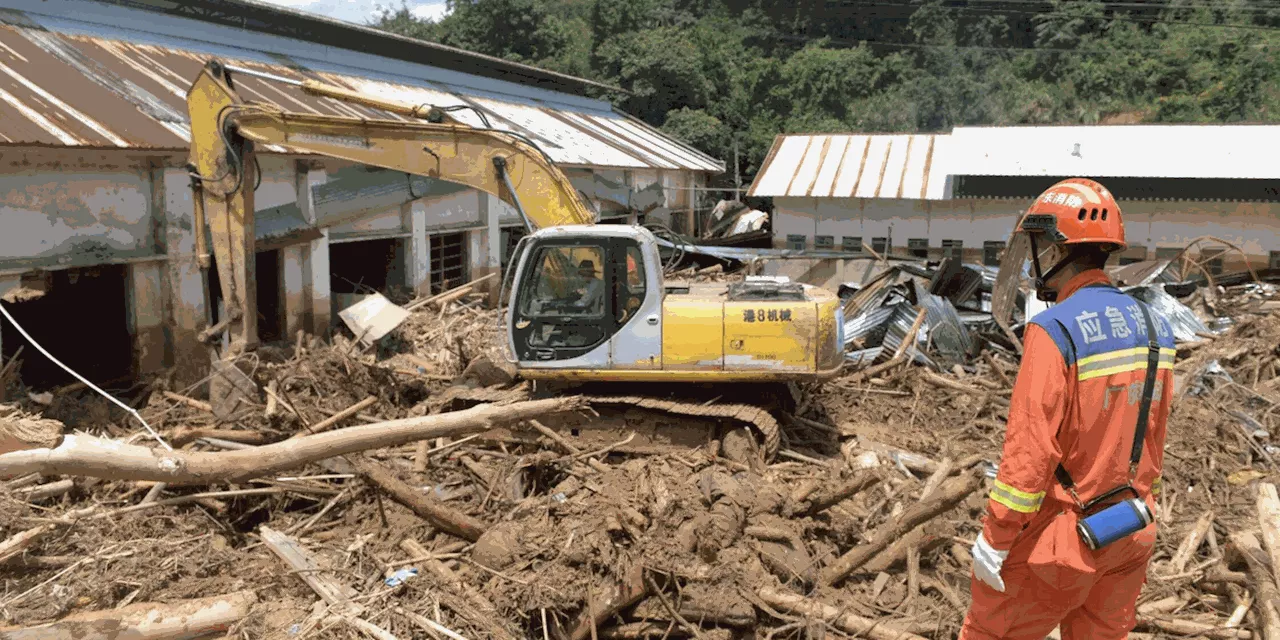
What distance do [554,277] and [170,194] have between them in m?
5.20

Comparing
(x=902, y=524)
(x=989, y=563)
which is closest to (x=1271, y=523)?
(x=902, y=524)

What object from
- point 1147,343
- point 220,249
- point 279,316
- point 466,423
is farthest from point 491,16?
point 1147,343

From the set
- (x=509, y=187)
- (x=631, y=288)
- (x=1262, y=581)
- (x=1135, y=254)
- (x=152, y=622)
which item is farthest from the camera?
(x=1135, y=254)

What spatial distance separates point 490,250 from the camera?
16.5 metres

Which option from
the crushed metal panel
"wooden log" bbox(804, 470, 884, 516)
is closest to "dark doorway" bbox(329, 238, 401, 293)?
the crushed metal panel

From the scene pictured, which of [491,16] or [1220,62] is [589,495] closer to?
[491,16]

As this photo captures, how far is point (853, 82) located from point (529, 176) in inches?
1468

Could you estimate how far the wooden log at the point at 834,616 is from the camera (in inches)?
201

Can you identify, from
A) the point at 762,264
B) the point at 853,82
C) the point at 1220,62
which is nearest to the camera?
the point at 762,264

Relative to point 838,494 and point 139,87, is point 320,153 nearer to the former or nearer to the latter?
point 139,87

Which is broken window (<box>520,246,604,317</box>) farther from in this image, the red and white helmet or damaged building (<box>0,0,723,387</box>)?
the red and white helmet

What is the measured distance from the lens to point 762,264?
16.8 metres

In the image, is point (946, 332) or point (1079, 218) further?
point (946, 332)

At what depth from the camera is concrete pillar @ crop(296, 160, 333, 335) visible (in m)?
12.1
